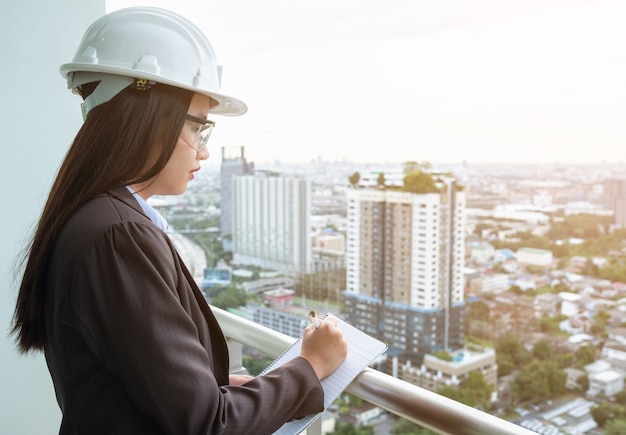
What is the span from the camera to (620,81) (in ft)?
23.6

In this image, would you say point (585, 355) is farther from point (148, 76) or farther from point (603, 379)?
point (148, 76)

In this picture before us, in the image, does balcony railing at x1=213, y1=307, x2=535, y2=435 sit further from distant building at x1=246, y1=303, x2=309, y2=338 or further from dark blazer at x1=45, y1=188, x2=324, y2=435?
distant building at x1=246, y1=303, x2=309, y2=338

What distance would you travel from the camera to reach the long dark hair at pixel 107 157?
0.76 meters

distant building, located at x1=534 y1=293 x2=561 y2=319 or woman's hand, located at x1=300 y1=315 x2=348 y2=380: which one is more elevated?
woman's hand, located at x1=300 y1=315 x2=348 y2=380

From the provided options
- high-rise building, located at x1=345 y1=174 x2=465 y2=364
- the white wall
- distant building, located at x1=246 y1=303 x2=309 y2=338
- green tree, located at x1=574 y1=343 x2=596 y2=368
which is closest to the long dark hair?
the white wall

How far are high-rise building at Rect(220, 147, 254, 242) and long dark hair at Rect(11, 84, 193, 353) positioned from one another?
3.86 m

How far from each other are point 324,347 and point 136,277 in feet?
1.09

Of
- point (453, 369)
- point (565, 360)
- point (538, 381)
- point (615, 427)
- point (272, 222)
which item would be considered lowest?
point (453, 369)

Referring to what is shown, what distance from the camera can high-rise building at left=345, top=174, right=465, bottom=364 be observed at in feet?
24.4

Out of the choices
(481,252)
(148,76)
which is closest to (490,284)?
(481,252)

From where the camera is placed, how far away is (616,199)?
558 centimetres

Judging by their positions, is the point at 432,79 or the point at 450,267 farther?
the point at 432,79

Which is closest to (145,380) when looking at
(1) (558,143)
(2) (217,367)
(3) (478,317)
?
(2) (217,367)

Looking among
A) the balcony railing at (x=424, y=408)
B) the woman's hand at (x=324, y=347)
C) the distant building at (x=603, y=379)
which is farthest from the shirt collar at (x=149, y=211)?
the distant building at (x=603, y=379)
